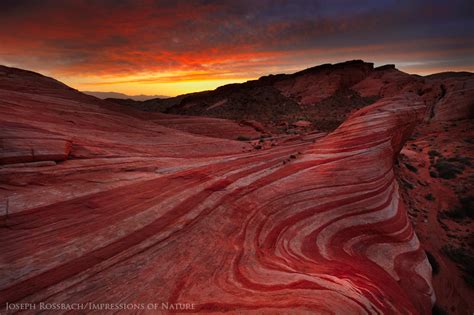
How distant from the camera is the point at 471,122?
36.2 m

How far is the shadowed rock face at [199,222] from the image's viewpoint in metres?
5.59

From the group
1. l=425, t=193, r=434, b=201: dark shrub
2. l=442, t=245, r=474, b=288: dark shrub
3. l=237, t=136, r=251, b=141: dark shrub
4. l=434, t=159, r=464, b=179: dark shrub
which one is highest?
l=237, t=136, r=251, b=141: dark shrub

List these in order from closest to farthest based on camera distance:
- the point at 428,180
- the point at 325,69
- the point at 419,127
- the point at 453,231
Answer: the point at 453,231
the point at 428,180
the point at 419,127
the point at 325,69

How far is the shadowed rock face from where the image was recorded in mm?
5594

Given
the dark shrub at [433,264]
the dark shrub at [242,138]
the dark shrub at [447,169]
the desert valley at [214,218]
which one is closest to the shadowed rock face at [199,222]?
the desert valley at [214,218]

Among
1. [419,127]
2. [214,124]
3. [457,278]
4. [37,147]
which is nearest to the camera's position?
[37,147]

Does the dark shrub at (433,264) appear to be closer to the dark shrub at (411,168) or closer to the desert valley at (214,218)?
the desert valley at (214,218)

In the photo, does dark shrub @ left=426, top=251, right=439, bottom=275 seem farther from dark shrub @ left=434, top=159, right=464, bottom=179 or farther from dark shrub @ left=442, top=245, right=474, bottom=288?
dark shrub @ left=434, top=159, right=464, bottom=179

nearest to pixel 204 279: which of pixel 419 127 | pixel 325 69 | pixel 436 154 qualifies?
pixel 436 154

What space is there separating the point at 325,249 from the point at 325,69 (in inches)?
3431

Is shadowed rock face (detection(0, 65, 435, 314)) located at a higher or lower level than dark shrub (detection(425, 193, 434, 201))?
higher

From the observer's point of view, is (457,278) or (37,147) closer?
(37,147)

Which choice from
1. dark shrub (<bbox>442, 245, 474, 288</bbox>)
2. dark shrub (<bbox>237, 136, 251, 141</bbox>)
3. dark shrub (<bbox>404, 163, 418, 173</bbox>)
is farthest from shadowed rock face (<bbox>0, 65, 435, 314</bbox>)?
dark shrub (<bbox>404, 163, 418, 173</bbox>)

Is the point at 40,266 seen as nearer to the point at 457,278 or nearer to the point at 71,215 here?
the point at 71,215
